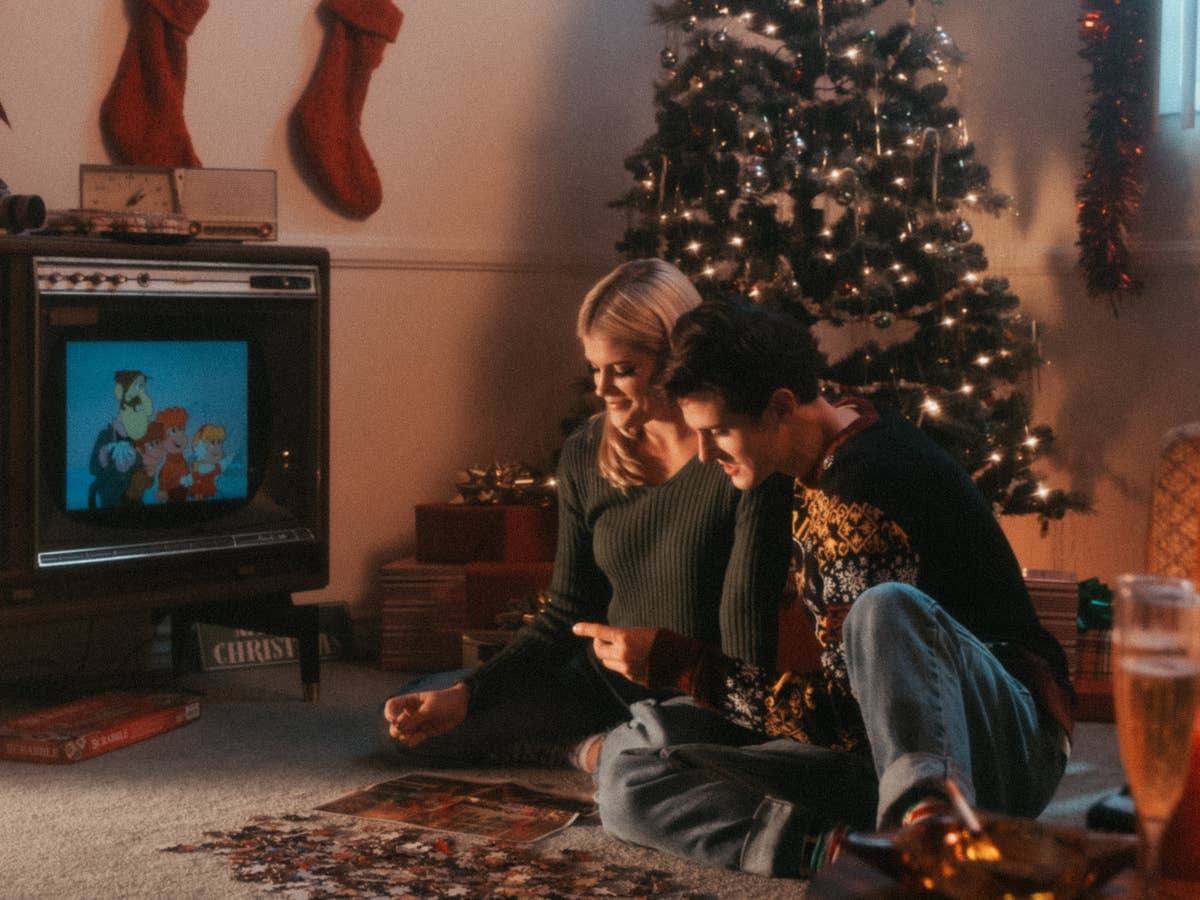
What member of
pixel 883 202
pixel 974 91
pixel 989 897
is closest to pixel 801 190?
pixel 883 202

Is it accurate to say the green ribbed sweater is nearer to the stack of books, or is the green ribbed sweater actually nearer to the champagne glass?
the stack of books

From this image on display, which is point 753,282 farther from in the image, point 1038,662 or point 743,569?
point 1038,662

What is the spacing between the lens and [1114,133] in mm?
4148

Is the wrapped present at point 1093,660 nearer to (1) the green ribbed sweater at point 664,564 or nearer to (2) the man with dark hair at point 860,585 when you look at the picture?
(1) the green ribbed sweater at point 664,564

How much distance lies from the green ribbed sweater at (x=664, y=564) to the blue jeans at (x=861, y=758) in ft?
0.56

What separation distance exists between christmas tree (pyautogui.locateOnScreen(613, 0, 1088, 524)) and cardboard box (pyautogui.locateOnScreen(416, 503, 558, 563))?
0.75 metres

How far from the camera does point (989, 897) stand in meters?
1.05

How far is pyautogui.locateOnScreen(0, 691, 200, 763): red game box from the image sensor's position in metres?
3.02

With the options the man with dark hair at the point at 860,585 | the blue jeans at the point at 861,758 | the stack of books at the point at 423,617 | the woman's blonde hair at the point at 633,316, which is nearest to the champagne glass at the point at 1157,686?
the blue jeans at the point at 861,758

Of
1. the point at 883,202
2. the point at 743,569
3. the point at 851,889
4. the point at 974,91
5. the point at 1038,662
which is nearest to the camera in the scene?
the point at 851,889

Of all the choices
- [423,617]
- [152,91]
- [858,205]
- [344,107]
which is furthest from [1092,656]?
[152,91]

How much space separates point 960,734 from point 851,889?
83 cm

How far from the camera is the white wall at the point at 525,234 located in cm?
412

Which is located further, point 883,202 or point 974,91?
point 974,91
